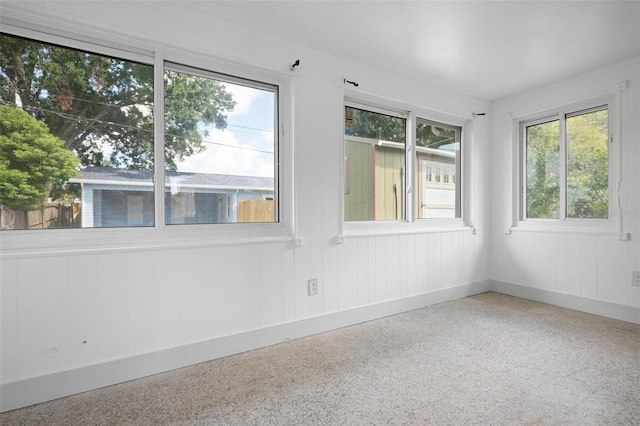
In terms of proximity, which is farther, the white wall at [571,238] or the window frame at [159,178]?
the white wall at [571,238]

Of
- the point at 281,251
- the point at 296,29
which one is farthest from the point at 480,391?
the point at 296,29

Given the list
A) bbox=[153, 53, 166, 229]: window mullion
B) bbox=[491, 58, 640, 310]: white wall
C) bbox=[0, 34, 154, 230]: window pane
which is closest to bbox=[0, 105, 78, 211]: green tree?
bbox=[0, 34, 154, 230]: window pane

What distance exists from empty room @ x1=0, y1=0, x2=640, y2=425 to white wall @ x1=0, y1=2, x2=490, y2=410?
0.05ft

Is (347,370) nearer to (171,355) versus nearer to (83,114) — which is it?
(171,355)

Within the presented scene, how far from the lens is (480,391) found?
1.92 m

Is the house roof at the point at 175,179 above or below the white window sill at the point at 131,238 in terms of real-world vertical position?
above

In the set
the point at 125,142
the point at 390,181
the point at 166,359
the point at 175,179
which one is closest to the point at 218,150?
the point at 175,179

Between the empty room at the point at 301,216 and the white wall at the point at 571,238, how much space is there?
0.07 feet

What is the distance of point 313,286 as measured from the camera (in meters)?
2.85

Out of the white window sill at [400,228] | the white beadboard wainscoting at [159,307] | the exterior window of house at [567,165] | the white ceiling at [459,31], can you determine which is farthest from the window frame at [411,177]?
the exterior window of house at [567,165]

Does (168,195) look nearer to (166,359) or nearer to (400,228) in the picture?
(166,359)

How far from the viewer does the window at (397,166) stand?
3275 mm

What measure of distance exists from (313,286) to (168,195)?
1.34m

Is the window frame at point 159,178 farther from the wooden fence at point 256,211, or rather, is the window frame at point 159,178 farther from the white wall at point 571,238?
the white wall at point 571,238
